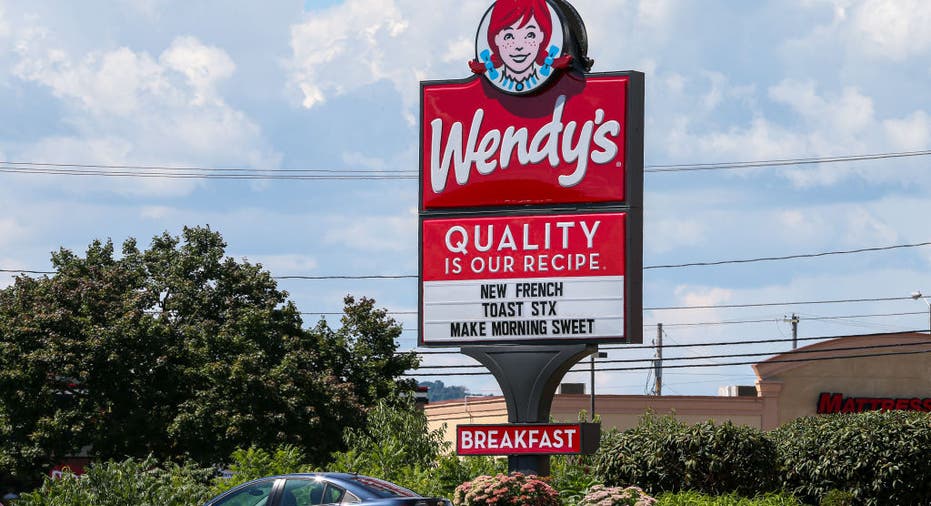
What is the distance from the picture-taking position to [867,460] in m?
25.5

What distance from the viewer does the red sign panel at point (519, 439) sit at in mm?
22641

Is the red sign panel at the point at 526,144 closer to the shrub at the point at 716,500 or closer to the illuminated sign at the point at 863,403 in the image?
the shrub at the point at 716,500

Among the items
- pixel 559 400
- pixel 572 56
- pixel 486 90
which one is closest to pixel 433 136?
pixel 486 90

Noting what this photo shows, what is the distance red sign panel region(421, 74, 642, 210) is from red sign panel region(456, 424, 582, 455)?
4.07 metres

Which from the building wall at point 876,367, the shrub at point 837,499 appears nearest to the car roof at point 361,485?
the shrub at point 837,499

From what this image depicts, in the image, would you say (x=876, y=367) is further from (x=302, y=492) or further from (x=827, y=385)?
(x=302, y=492)

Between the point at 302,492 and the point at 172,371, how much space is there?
27.5m

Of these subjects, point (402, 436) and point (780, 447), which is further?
point (402, 436)

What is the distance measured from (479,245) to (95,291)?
25.3 metres

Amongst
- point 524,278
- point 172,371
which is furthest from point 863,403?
point 524,278

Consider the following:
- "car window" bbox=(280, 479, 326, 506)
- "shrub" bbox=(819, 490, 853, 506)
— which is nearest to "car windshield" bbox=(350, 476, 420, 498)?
"car window" bbox=(280, 479, 326, 506)

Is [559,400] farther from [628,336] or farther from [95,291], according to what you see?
[628,336]

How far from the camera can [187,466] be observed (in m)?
28.1

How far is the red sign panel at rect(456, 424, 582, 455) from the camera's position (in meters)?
22.6
